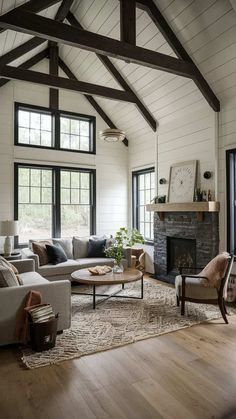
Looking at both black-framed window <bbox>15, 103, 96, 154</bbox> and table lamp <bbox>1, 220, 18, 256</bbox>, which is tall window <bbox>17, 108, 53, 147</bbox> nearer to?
black-framed window <bbox>15, 103, 96, 154</bbox>

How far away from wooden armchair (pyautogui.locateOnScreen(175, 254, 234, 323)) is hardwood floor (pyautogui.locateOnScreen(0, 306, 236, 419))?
58 cm

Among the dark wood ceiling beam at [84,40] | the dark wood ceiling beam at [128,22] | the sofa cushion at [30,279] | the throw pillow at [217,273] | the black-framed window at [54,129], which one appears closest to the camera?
the dark wood ceiling beam at [84,40]

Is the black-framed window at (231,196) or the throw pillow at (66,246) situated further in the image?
the throw pillow at (66,246)

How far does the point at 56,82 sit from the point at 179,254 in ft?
12.7

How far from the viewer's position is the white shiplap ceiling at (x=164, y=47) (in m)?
3.78

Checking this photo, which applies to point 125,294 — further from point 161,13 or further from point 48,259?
point 161,13

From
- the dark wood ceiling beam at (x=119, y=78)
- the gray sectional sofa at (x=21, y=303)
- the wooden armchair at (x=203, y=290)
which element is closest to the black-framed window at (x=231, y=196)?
the wooden armchair at (x=203, y=290)

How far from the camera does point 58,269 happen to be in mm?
4875

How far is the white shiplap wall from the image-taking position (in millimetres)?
5625

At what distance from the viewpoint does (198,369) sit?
2.44 metres

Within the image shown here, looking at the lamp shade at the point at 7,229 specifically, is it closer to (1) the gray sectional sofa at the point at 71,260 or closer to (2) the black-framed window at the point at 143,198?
(1) the gray sectional sofa at the point at 71,260

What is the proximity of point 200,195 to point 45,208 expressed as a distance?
3.26m

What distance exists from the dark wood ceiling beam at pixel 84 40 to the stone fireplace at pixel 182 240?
8.02ft

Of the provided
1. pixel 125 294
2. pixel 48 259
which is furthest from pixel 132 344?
pixel 48 259
